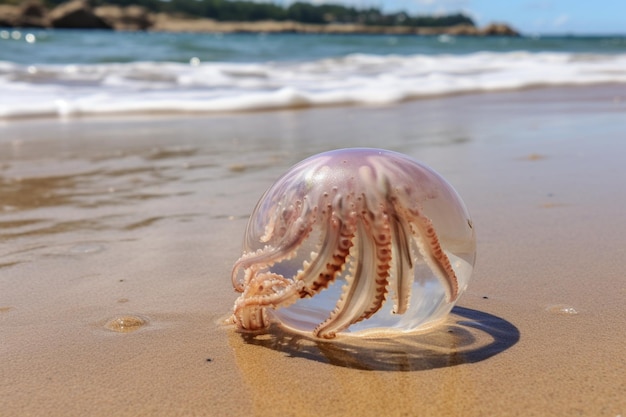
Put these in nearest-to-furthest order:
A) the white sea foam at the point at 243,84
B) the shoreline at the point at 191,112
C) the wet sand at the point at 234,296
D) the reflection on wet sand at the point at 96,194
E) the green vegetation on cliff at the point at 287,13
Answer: the wet sand at the point at 234,296 → the reflection on wet sand at the point at 96,194 → the shoreline at the point at 191,112 → the white sea foam at the point at 243,84 → the green vegetation on cliff at the point at 287,13

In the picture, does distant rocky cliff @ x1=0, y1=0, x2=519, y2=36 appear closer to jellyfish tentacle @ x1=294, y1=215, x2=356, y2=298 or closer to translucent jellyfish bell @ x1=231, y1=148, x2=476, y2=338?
translucent jellyfish bell @ x1=231, y1=148, x2=476, y2=338

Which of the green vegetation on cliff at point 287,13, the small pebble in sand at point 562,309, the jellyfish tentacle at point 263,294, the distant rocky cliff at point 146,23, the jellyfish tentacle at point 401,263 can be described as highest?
the green vegetation on cliff at point 287,13

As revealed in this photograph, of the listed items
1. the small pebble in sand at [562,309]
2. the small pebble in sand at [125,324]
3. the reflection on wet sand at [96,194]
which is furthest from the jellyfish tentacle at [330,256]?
the reflection on wet sand at [96,194]

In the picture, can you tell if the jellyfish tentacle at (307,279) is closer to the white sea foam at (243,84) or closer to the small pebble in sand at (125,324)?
the small pebble in sand at (125,324)

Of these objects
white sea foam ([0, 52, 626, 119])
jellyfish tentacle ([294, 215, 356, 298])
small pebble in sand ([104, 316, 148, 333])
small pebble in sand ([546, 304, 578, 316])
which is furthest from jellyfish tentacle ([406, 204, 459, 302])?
white sea foam ([0, 52, 626, 119])

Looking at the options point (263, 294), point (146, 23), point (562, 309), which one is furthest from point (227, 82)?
point (146, 23)

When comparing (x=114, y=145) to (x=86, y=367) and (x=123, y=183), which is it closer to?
(x=123, y=183)

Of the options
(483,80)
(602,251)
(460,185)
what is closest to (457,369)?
(602,251)
